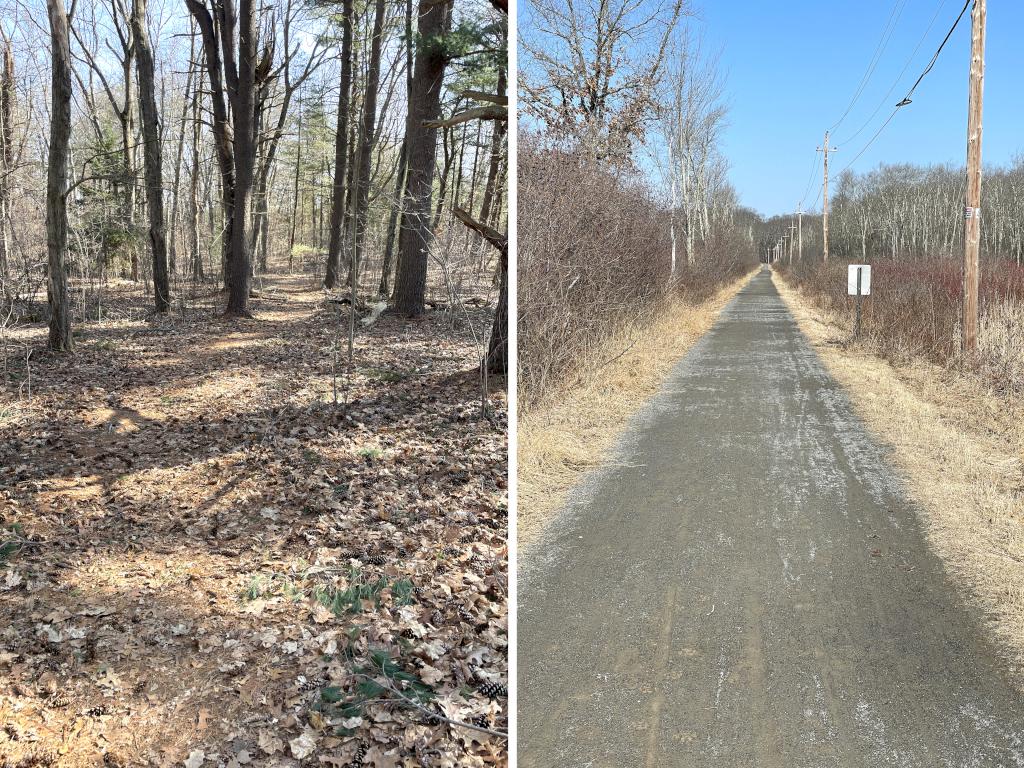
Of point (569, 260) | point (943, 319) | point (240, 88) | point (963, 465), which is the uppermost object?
point (240, 88)

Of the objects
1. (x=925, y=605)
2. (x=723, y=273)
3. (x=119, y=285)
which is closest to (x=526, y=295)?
(x=925, y=605)

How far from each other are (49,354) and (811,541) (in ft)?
26.7

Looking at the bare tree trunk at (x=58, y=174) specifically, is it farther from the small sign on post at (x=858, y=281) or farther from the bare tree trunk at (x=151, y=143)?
the small sign on post at (x=858, y=281)

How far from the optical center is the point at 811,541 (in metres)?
4.48

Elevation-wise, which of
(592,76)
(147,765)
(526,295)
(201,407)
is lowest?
(147,765)

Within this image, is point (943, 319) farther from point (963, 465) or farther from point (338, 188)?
point (338, 188)

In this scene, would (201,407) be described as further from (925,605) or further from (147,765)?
(925,605)

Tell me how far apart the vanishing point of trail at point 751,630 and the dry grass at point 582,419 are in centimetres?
20

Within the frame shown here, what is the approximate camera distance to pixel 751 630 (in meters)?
3.46

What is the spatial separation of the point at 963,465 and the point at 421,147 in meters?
6.07

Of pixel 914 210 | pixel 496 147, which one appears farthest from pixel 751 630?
pixel 914 210

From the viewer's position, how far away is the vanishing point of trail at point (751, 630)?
2676mm

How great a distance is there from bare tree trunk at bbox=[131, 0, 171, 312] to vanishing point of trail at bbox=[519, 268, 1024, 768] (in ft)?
31.3

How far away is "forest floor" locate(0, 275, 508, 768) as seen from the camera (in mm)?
2838
